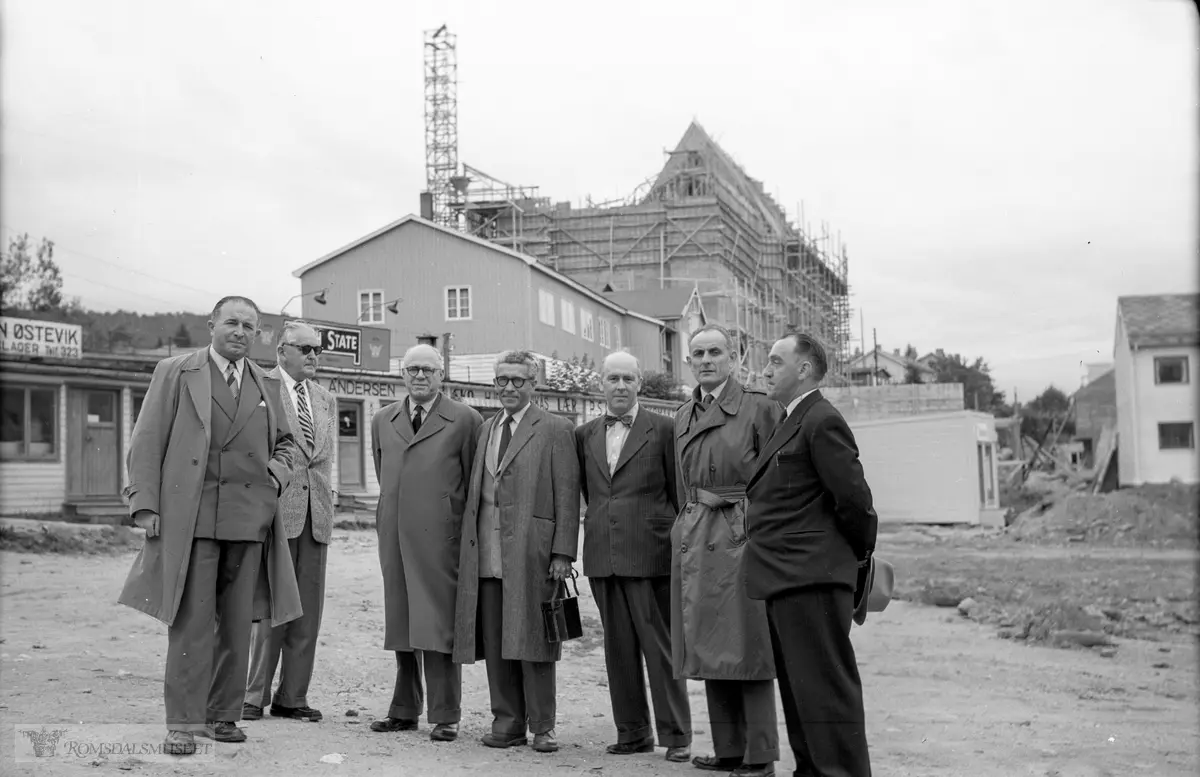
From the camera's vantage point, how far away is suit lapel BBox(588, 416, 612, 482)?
6.78 meters

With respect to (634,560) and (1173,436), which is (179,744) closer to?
(634,560)

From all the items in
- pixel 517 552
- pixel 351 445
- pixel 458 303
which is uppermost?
pixel 458 303

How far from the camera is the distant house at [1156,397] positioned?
1508 inches

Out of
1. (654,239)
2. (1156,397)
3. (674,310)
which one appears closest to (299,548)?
(1156,397)

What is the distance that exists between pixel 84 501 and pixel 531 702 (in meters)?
17.9

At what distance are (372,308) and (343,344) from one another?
10107 mm

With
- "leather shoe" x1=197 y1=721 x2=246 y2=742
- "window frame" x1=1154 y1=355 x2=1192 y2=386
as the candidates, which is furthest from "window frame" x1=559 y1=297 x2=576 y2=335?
"leather shoe" x1=197 y1=721 x2=246 y2=742

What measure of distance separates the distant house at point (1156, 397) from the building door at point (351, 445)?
24.8m

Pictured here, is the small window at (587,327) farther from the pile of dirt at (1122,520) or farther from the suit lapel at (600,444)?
the suit lapel at (600,444)

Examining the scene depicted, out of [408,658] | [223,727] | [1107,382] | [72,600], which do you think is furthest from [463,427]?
[1107,382]

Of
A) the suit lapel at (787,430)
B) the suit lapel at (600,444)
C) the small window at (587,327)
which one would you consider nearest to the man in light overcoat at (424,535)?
the suit lapel at (600,444)

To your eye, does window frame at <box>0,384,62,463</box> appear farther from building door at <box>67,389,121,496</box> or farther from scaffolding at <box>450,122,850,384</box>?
scaffolding at <box>450,122,850,384</box>

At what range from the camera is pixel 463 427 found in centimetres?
689

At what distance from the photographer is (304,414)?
7.09m
